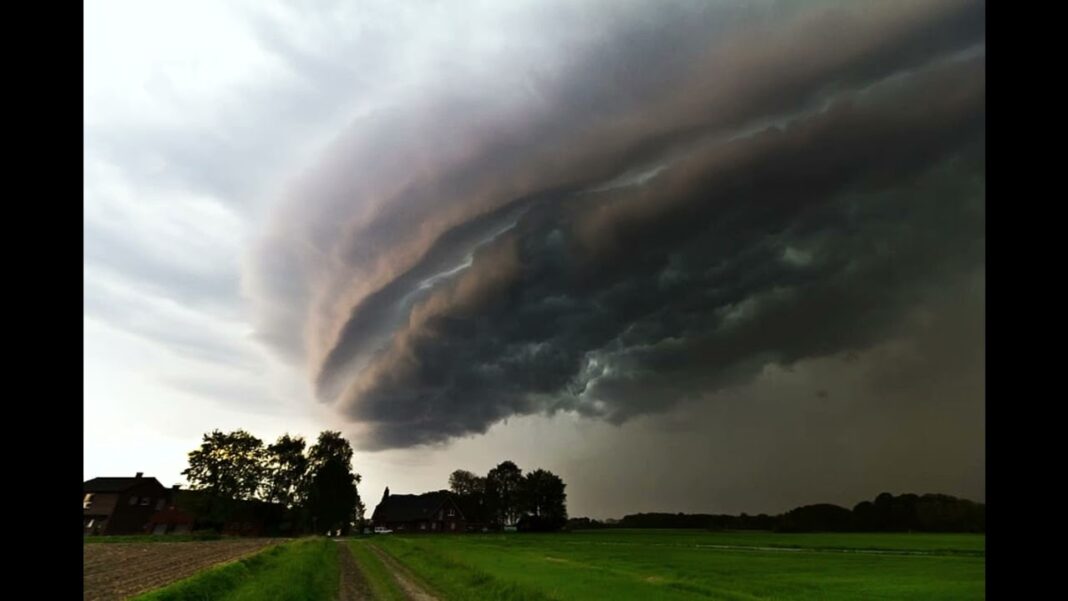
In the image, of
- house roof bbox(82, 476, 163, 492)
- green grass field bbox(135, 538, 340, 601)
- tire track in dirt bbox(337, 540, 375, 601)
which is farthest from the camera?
house roof bbox(82, 476, 163, 492)

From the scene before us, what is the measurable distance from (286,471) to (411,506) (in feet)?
118

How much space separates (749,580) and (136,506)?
129 metres

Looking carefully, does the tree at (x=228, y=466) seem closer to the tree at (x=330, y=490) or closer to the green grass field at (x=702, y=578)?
the tree at (x=330, y=490)

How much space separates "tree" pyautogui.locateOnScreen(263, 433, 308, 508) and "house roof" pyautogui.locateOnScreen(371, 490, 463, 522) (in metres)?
28.4

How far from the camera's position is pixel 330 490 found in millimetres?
135625

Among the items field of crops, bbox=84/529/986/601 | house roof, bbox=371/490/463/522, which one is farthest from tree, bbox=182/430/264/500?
field of crops, bbox=84/529/986/601

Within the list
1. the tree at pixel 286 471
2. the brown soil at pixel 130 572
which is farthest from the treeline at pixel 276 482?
the brown soil at pixel 130 572

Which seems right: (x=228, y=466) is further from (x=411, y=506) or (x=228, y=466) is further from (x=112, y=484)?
(x=411, y=506)

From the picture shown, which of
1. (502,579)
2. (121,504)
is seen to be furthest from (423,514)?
(502,579)

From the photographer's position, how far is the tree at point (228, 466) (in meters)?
122

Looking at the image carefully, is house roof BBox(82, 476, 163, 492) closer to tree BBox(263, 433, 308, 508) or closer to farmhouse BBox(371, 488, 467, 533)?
tree BBox(263, 433, 308, 508)

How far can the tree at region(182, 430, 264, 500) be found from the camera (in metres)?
122
